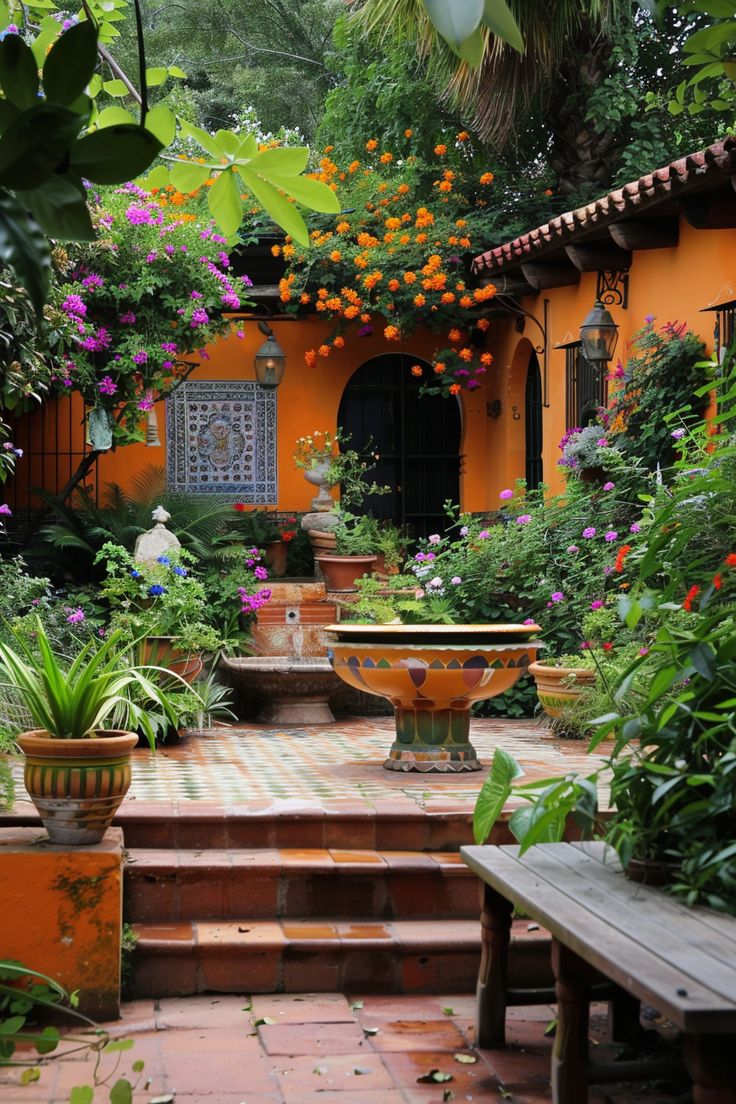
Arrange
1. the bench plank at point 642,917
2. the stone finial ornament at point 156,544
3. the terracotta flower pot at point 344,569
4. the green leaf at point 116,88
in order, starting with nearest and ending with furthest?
the green leaf at point 116,88, the bench plank at point 642,917, the stone finial ornament at point 156,544, the terracotta flower pot at point 344,569

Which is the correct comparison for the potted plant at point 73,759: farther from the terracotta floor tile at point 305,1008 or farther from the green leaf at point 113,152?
the green leaf at point 113,152

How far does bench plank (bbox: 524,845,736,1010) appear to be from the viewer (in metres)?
2.63

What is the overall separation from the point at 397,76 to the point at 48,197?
13.8 metres

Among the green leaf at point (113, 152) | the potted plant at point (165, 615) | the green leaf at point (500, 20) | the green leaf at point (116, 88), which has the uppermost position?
the green leaf at point (116, 88)

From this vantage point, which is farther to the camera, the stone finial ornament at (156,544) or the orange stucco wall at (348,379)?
the orange stucco wall at (348,379)

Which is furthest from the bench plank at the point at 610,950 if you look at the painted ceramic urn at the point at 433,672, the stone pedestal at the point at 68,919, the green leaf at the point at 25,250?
the painted ceramic urn at the point at 433,672

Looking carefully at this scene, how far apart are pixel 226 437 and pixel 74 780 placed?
9184 mm

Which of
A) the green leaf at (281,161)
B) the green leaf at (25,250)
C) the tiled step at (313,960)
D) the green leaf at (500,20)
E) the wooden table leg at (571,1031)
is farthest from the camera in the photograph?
the tiled step at (313,960)

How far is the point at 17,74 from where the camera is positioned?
88 cm

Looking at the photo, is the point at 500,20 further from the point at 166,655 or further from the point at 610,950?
the point at 166,655

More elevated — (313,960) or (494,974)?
(494,974)

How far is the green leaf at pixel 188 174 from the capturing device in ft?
4.90

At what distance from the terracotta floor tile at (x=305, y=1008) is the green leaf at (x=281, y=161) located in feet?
11.2

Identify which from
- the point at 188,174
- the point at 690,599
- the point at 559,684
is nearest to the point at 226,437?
the point at 559,684
